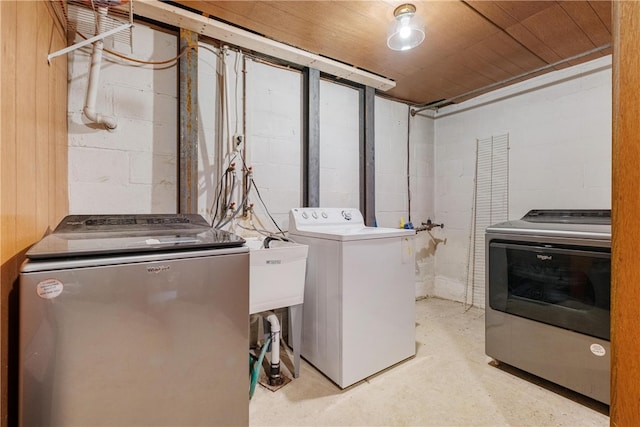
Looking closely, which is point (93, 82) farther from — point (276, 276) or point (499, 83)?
point (499, 83)

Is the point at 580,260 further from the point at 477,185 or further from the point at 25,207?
the point at 25,207

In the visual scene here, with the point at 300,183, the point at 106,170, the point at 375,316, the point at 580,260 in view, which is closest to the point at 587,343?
the point at 580,260

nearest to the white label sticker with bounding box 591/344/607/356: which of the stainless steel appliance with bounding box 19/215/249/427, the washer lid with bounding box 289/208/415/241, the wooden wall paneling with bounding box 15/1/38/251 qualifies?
the washer lid with bounding box 289/208/415/241

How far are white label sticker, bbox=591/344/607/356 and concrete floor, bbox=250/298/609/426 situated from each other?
1.02 feet

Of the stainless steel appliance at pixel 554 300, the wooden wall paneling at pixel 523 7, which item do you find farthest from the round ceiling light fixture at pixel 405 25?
the stainless steel appliance at pixel 554 300

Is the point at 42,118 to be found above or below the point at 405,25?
below

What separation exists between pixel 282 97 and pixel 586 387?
268 cm

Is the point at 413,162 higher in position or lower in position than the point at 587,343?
higher

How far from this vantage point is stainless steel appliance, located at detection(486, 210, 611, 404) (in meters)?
1.59

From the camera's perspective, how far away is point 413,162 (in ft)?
11.1

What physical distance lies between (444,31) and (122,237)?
7.40 ft

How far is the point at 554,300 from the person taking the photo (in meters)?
1.77

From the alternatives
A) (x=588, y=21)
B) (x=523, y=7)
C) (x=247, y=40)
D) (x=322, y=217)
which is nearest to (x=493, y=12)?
(x=523, y=7)

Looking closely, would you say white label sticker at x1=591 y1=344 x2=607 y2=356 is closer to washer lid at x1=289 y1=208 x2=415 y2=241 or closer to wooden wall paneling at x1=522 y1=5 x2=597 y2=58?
washer lid at x1=289 y1=208 x2=415 y2=241
